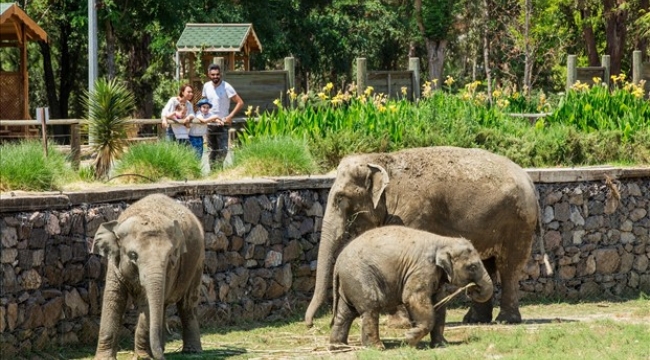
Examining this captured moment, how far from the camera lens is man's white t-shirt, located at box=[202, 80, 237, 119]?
1952cm

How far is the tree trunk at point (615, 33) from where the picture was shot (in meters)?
41.3

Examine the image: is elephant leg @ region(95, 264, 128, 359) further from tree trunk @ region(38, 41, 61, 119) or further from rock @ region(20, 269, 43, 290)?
tree trunk @ region(38, 41, 61, 119)

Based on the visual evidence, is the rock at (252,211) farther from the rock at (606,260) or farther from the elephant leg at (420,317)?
the rock at (606,260)

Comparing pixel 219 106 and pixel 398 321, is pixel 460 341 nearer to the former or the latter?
pixel 398 321

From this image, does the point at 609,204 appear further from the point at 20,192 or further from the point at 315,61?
the point at 315,61

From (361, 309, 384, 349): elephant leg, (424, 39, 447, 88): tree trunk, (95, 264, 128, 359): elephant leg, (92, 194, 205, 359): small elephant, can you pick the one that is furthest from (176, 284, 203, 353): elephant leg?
(424, 39, 447, 88): tree trunk

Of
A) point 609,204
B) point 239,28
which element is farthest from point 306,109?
point 239,28

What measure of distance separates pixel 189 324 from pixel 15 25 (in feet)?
55.8

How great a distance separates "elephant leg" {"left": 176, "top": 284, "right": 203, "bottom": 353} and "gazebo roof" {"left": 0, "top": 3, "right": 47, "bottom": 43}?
15785 millimetres

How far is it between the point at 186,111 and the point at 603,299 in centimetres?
585

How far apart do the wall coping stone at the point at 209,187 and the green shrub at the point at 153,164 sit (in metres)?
0.50

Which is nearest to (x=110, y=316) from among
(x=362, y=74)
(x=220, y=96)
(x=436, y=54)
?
(x=220, y=96)

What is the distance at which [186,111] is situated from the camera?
62.5 feet

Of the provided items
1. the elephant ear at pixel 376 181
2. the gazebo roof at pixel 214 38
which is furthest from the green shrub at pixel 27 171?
the gazebo roof at pixel 214 38
